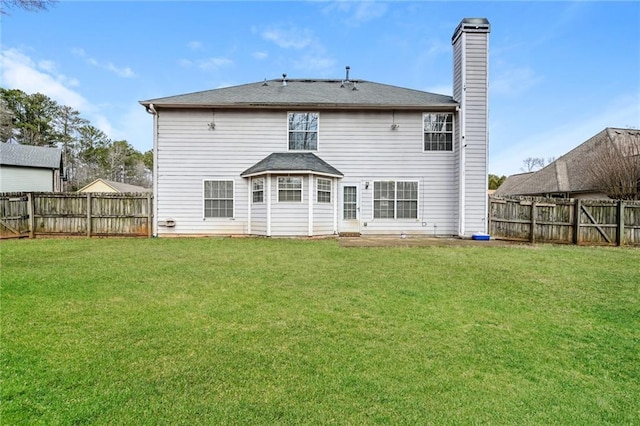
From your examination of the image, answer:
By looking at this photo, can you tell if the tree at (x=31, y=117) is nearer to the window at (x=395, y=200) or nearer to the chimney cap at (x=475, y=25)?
the window at (x=395, y=200)

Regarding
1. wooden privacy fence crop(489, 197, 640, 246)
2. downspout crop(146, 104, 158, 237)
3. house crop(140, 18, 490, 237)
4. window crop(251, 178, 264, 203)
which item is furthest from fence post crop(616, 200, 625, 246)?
downspout crop(146, 104, 158, 237)

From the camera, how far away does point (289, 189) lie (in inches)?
453

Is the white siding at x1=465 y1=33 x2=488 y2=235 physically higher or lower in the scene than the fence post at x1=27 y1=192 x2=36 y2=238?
higher

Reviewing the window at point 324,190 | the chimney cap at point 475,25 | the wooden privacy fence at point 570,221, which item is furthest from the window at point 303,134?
the wooden privacy fence at point 570,221

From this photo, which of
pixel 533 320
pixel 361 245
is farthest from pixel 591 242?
pixel 533 320

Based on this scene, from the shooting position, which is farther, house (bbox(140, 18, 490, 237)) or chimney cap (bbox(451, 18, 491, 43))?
house (bbox(140, 18, 490, 237))

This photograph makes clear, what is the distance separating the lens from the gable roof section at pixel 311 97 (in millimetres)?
11859

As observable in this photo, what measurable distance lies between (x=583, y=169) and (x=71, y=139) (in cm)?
5692

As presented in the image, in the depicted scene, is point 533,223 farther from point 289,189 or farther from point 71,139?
point 71,139

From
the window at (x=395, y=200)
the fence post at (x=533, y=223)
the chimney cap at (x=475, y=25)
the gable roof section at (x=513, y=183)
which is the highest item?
the chimney cap at (x=475, y=25)

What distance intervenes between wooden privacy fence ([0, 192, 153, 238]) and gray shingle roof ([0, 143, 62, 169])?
15.9 meters

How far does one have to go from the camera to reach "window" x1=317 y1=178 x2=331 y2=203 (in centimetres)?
1173

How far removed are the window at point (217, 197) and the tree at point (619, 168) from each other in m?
17.3

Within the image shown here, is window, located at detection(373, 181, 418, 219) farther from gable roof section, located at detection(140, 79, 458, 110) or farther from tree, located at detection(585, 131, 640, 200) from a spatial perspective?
tree, located at detection(585, 131, 640, 200)
